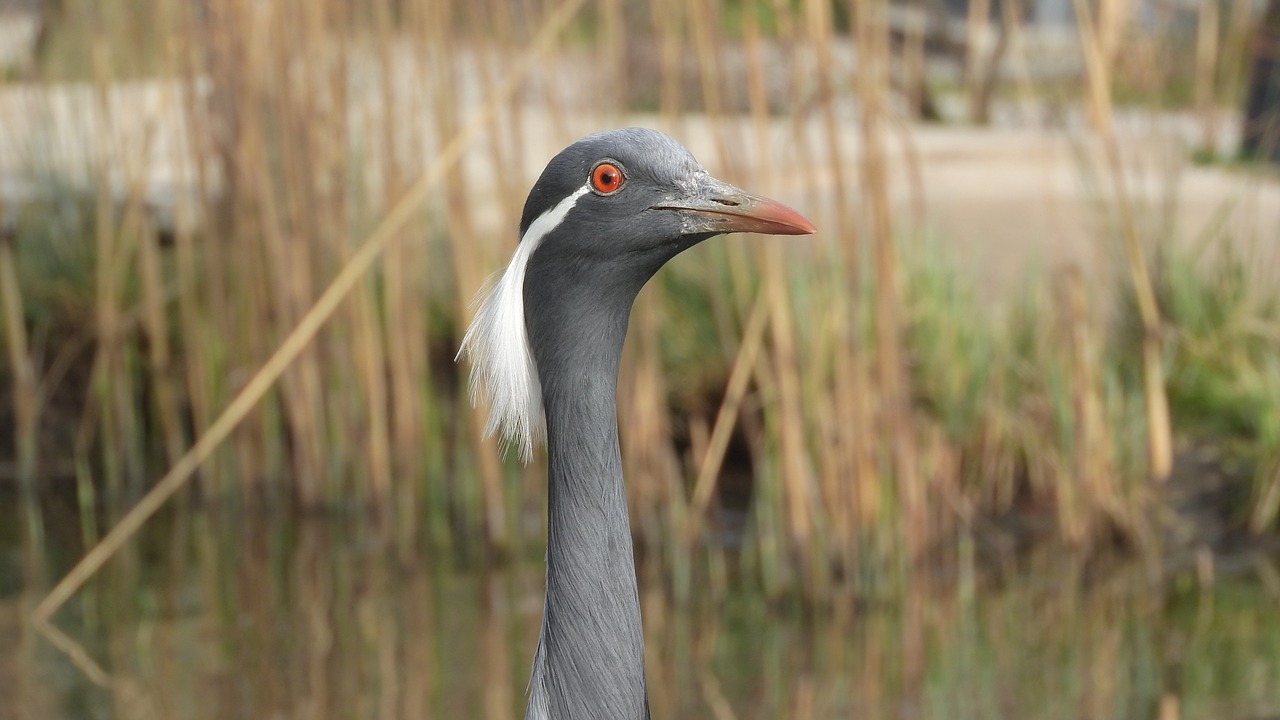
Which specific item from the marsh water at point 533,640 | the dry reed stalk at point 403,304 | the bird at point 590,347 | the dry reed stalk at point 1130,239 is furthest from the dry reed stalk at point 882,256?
the bird at point 590,347

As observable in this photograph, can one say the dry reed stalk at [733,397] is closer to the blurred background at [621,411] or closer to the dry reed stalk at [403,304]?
the blurred background at [621,411]

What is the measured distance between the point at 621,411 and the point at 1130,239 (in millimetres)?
1600

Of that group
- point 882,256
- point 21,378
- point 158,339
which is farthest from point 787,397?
point 21,378

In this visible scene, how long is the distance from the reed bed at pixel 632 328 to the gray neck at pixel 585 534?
1.48 m

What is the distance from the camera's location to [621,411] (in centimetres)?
462

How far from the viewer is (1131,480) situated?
5.05 metres

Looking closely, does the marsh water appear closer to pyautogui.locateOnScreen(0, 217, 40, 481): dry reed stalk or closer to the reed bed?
the reed bed

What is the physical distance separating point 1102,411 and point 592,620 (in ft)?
9.69

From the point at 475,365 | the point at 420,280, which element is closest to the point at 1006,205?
the point at 420,280

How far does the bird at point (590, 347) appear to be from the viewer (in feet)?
7.45

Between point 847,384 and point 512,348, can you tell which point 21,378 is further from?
point 512,348

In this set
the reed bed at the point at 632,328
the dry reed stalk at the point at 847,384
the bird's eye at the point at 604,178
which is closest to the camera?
the bird's eye at the point at 604,178

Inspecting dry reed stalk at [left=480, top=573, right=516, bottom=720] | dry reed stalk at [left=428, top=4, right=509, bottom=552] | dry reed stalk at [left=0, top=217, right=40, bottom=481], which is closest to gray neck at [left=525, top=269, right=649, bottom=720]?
dry reed stalk at [left=480, top=573, right=516, bottom=720]

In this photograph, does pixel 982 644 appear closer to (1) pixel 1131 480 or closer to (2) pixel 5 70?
(1) pixel 1131 480
